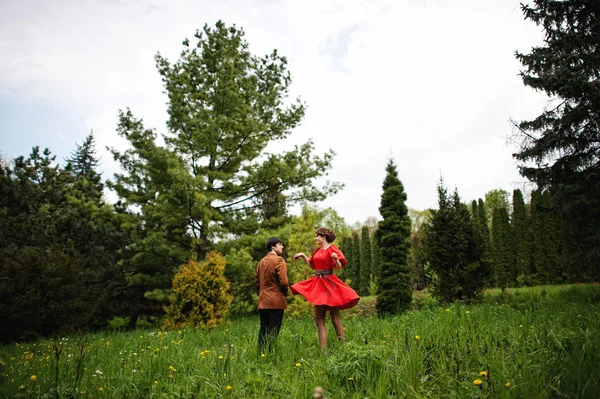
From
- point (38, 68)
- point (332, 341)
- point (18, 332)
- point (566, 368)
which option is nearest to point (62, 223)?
point (18, 332)

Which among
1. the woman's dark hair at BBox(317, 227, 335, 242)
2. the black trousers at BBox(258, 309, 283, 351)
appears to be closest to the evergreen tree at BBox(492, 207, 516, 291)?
the woman's dark hair at BBox(317, 227, 335, 242)

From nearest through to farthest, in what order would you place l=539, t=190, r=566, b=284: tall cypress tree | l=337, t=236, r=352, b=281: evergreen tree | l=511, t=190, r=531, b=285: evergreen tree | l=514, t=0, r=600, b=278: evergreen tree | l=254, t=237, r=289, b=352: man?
l=254, t=237, r=289, b=352: man → l=514, t=0, r=600, b=278: evergreen tree → l=539, t=190, r=566, b=284: tall cypress tree → l=511, t=190, r=531, b=285: evergreen tree → l=337, t=236, r=352, b=281: evergreen tree

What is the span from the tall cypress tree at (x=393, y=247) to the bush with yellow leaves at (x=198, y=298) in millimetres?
5144

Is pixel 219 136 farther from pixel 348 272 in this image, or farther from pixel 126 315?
pixel 348 272

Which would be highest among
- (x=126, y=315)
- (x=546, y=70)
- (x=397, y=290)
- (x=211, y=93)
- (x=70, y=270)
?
(x=211, y=93)

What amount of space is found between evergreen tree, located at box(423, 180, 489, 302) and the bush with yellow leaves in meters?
6.15

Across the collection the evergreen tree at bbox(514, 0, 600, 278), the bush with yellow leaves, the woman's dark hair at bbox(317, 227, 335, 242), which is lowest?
the bush with yellow leaves

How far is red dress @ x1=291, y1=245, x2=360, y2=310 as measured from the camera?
14.4 ft

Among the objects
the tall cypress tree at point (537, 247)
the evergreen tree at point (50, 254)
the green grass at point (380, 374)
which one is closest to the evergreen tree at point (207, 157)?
the evergreen tree at point (50, 254)

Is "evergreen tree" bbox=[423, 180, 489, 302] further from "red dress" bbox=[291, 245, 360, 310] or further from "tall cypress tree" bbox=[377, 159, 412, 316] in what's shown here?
"red dress" bbox=[291, 245, 360, 310]

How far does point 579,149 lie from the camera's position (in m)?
8.52

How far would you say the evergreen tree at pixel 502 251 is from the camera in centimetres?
2044

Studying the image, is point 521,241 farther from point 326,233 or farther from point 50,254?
point 50,254

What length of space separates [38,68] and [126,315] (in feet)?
34.5
